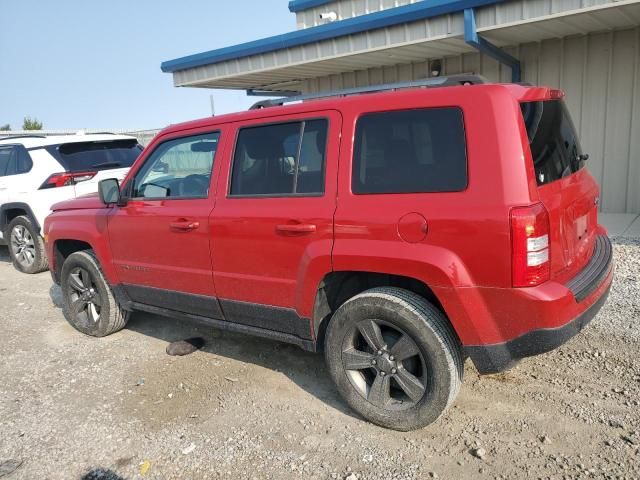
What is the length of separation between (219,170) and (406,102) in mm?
1434

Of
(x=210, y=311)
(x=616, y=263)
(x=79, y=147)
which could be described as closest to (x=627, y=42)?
(x=616, y=263)

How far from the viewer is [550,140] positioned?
295 centimetres

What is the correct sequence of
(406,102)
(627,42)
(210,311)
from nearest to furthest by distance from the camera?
1. (406,102)
2. (210,311)
3. (627,42)

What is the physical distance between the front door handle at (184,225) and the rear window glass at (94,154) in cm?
420

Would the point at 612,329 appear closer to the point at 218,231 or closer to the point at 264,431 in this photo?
the point at 264,431

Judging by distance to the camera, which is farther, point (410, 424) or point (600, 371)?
point (600, 371)

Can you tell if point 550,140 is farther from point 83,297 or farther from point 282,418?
point 83,297

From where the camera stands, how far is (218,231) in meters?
3.61

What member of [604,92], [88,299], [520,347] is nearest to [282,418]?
[520,347]

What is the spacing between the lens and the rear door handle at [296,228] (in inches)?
125

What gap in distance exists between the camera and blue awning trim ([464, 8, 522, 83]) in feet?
22.4

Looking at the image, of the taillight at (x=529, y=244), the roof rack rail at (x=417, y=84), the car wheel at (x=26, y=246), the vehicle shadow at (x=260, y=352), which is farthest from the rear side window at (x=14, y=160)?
the taillight at (x=529, y=244)

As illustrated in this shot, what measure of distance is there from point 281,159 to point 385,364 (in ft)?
4.76

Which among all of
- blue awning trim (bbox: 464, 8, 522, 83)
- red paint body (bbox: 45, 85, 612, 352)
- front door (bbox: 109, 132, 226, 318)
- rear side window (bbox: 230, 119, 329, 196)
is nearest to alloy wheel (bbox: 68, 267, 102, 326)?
front door (bbox: 109, 132, 226, 318)
